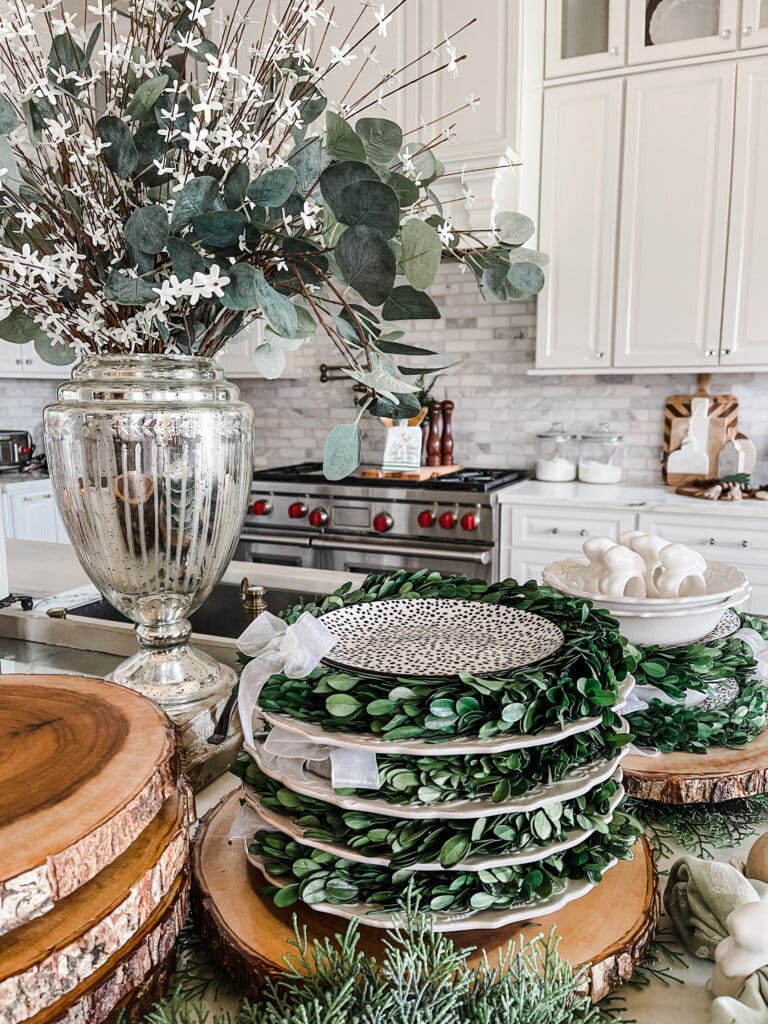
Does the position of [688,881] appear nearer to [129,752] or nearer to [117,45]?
[129,752]

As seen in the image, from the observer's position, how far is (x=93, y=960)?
453 millimetres

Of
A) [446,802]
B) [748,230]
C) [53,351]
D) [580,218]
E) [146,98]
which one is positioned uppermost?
[580,218]

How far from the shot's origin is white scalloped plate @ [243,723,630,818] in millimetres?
521

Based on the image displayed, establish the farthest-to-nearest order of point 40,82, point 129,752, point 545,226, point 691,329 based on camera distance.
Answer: point 545,226, point 691,329, point 40,82, point 129,752

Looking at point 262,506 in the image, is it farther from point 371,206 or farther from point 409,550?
point 371,206

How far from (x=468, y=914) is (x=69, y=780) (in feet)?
0.96

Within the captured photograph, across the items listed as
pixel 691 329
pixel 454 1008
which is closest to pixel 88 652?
pixel 454 1008

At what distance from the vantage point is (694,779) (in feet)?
2.42

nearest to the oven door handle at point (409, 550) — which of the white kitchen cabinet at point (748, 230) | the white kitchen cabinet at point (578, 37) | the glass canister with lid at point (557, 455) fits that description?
the glass canister with lid at point (557, 455)

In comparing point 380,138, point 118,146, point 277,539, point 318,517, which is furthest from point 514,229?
point 277,539

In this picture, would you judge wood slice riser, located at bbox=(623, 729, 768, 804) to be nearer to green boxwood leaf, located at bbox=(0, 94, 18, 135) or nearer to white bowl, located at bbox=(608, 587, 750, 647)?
white bowl, located at bbox=(608, 587, 750, 647)

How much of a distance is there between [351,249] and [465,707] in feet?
1.23

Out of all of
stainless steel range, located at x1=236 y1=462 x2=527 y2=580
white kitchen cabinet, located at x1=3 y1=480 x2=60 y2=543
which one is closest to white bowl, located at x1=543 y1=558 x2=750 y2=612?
stainless steel range, located at x1=236 y1=462 x2=527 y2=580

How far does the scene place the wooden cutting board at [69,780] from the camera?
44cm
